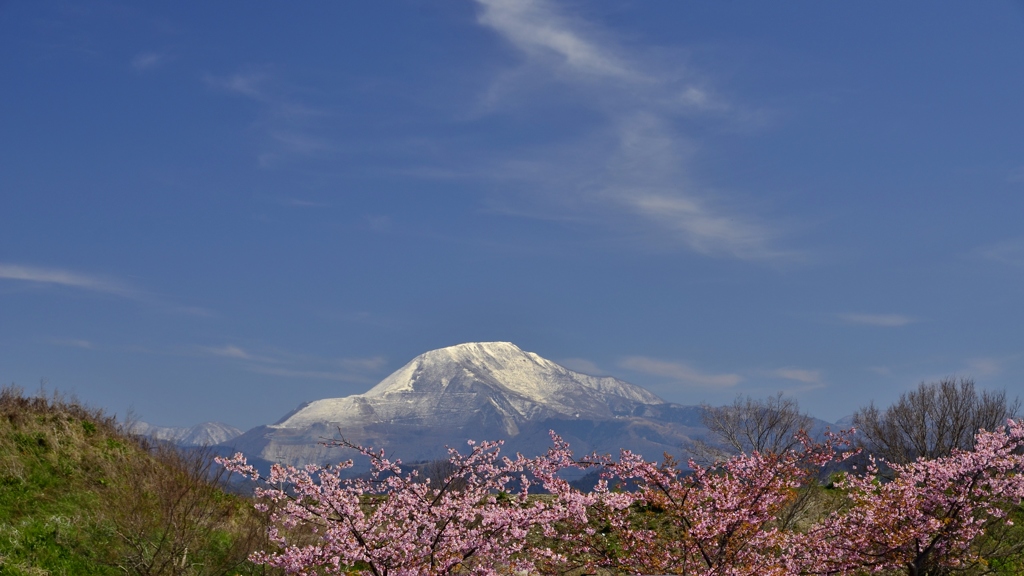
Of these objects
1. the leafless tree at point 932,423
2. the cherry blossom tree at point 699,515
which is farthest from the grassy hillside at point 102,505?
the leafless tree at point 932,423

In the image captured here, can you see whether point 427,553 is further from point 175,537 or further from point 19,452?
point 19,452

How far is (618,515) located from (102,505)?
50.7 feet

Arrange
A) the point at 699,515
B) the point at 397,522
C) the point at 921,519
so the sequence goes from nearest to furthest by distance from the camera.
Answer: the point at 397,522 < the point at 699,515 < the point at 921,519

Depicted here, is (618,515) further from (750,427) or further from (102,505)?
(750,427)

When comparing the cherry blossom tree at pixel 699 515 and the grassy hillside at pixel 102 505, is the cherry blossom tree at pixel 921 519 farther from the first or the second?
the grassy hillside at pixel 102 505

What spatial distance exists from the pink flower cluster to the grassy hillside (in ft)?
8.33

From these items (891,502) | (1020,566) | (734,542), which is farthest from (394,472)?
(1020,566)

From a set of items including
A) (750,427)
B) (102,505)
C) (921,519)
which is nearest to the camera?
(921,519)

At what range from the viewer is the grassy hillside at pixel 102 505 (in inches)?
797

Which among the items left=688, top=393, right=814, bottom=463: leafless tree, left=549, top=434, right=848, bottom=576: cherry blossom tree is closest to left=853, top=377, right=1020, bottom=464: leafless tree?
left=688, top=393, right=814, bottom=463: leafless tree

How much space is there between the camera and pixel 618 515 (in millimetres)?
18812

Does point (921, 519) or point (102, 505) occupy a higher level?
point (921, 519)

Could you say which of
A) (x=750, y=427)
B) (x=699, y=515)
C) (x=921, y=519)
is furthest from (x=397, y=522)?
(x=750, y=427)

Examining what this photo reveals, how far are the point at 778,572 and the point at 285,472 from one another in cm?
1079
